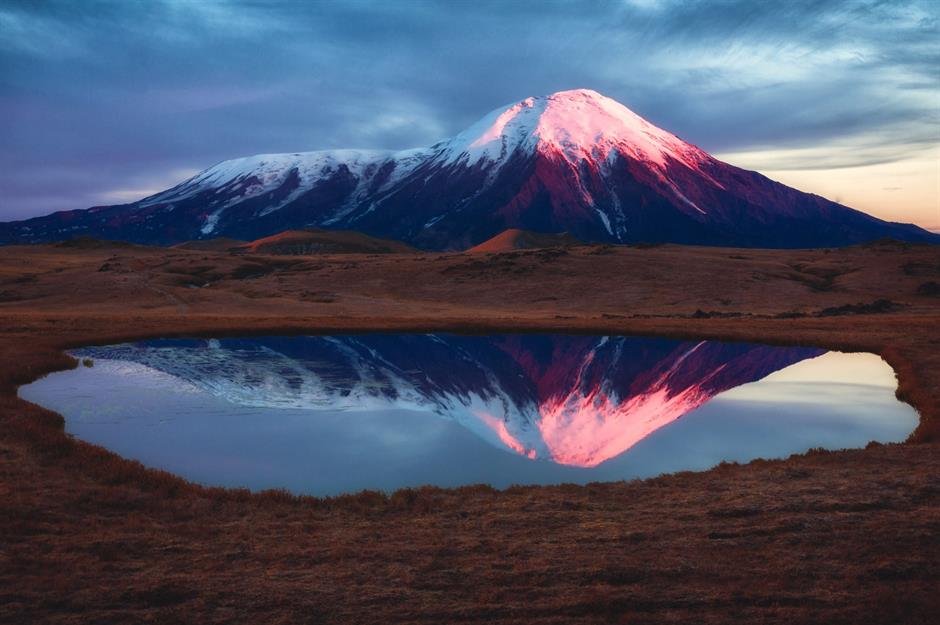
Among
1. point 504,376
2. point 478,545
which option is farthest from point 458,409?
point 478,545

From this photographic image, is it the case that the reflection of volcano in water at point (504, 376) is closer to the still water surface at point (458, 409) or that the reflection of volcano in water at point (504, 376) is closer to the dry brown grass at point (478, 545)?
the still water surface at point (458, 409)

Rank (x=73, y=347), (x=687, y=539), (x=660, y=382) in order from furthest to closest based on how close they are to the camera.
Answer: (x=73, y=347) < (x=660, y=382) < (x=687, y=539)

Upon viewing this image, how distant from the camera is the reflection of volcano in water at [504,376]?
28.5 metres

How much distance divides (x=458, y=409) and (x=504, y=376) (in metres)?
9.15

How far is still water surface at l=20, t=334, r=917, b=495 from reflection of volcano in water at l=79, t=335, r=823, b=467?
160 millimetres

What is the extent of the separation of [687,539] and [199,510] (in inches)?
412

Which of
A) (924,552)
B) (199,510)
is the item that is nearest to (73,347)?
(199,510)

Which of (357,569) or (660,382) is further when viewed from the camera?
(660,382)

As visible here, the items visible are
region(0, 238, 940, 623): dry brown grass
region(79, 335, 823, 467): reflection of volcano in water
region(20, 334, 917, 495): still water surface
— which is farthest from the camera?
region(79, 335, 823, 467): reflection of volcano in water

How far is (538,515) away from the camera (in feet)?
50.5

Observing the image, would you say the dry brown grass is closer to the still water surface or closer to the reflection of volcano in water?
the still water surface

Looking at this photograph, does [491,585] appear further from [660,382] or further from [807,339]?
[807,339]

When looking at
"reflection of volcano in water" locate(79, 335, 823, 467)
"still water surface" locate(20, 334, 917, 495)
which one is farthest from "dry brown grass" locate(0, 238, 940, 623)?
"reflection of volcano in water" locate(79, 335, 823, 467)

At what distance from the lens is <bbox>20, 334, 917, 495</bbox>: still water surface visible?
71.9ft
